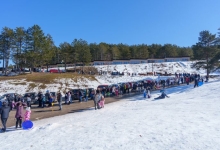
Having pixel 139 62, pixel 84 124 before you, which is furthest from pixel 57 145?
pixel 139 62

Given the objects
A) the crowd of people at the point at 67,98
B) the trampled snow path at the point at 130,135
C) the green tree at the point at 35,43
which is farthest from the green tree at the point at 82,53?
the trampled snow path at the point at 130,135

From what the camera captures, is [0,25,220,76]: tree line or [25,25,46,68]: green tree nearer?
[0,25,220,76]: tree line

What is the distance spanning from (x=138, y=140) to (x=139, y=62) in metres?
77.8

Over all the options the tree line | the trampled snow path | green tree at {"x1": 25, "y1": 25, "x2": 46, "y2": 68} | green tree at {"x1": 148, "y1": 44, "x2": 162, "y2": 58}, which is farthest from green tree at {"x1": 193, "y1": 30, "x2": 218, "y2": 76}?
green tree at {"x1": 148, "y1": 44, "x2": 162, "y2": 58}

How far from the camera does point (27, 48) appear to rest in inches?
1853

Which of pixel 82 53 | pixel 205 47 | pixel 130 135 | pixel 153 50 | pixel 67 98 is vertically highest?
pixel 153 50

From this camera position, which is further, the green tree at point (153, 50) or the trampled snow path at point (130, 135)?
the green tree at point (153, 50)

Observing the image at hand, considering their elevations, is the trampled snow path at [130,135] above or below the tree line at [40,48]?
below

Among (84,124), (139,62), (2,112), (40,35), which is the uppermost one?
(40,35)

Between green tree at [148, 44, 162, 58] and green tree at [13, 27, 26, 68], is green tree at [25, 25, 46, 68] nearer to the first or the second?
green tree at [13, 27, 26, 68]

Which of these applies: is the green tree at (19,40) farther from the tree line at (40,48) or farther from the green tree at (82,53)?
the green tree at (82,53)

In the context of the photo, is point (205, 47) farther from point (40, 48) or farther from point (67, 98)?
point (40, 48)

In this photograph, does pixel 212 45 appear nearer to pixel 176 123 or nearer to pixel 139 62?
pixel 176 123

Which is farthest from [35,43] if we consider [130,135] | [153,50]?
[153,50]
